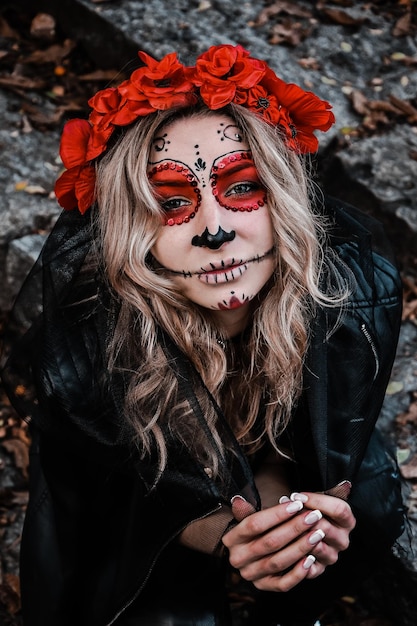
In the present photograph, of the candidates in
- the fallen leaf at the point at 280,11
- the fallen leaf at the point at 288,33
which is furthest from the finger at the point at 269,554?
the fallen leaf at the point at 280,11

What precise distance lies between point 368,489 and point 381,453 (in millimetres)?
243

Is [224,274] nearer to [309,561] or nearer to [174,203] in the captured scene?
[174,203]

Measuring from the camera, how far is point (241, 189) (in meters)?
2.23

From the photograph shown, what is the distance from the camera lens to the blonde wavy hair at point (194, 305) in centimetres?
221

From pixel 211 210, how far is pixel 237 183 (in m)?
0.11

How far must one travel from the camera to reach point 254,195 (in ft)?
7.36

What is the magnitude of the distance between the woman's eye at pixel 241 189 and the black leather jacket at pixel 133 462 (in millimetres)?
425

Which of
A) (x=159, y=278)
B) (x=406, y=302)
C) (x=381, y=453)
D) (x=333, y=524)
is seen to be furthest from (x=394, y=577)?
(x=159, y=278)

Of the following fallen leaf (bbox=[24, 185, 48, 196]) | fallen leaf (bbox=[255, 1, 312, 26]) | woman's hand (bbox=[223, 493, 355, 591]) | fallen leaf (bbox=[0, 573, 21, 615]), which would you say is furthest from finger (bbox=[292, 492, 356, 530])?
fallen leaf (bbox=[255, 1, 312, 26])

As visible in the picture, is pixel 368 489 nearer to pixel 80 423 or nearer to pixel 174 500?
pixel 174 500

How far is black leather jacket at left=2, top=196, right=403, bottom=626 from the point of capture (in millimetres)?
2379

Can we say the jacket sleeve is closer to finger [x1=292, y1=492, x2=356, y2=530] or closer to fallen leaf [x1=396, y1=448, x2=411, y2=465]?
finger [x1=292, y1=492, x2=356, y2=530]

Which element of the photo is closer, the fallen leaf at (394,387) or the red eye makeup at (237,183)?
the red eye makeup at (237,183)

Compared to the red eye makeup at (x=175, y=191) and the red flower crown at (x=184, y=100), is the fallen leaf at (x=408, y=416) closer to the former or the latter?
the red flower crown at (x=184, y=100)
